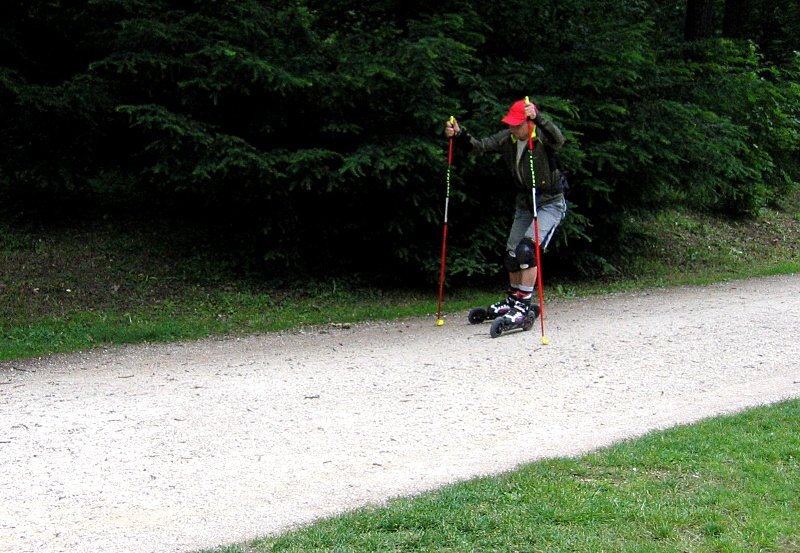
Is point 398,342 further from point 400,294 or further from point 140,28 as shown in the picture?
point 140,28

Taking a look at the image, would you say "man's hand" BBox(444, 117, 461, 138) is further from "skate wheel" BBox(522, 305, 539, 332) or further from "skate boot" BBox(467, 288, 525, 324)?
"skate wheel" BBox(522, 305, 539, 332)

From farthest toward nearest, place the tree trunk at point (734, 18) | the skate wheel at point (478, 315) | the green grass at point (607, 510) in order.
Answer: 1. the tree trunk at point (734, 18)
2. the skate wheel at point (478, 315)
3. the green grass at point (607, 510)

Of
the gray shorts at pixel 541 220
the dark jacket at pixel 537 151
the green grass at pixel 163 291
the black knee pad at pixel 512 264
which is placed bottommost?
the green grass at pixel 163 291

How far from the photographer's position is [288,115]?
1070cm

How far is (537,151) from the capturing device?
9305 millimetres

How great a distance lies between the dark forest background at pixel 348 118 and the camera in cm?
1024

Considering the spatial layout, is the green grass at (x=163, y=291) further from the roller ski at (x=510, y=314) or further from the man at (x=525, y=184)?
the man at (x=525, y=184)

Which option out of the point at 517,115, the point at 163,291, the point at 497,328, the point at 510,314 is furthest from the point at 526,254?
the point at 163,291

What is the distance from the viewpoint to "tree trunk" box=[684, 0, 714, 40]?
16359 mm

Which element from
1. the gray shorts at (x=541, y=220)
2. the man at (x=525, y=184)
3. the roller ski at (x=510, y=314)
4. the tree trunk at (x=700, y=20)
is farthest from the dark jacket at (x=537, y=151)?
the tree trunk at (x=700, y=20)

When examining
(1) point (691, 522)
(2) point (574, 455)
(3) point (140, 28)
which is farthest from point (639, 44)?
(1) point (691, 522)

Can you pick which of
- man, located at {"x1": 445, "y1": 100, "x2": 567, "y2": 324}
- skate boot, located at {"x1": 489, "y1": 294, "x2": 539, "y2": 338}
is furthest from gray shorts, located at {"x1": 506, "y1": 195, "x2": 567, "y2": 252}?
skate boot, located at {"x1": 489, "y1": 294, "x2": 539, "y2": 338}

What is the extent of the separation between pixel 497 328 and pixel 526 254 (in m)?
0.86

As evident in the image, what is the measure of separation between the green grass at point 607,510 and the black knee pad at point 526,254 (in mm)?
3827
